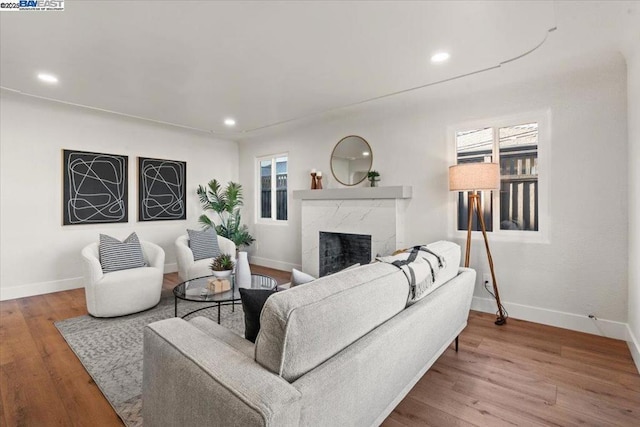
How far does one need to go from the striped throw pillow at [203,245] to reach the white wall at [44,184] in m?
1.31

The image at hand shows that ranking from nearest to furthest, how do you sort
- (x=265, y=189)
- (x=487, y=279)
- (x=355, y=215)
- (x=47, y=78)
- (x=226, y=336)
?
1. (x=226, y=336)
2. (x=47, y=78)
3. (x=487, y=279)
4. (x=355, y=215)
5. (x=265, y=189)

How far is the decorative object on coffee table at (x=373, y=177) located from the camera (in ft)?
13.5

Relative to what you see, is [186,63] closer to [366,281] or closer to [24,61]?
[24,61]

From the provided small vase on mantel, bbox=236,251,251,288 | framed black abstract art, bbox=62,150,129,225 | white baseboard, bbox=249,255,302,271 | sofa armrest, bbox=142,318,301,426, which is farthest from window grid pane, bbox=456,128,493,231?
framed black abstract art, bbox=62,150,129,225

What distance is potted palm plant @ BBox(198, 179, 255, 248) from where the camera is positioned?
5715 mm

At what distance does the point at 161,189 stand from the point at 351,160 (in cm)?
324

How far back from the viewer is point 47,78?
3.10 meters

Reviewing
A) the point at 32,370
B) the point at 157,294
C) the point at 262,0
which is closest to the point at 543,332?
the point at 262,0

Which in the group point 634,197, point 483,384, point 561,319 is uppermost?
point 634,197

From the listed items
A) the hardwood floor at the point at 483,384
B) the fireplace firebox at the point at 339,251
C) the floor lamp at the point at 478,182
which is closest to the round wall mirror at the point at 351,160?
the fireplace firebox at the point at 339,251

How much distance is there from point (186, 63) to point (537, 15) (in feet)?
9.06

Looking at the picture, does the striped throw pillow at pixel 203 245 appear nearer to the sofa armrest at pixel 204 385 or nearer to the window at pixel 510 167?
the sofa armrest at pixel 204 385

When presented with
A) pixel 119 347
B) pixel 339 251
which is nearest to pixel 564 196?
pixel 339 251

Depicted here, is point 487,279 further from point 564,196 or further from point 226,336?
point 226,336
